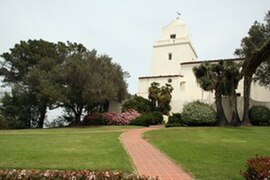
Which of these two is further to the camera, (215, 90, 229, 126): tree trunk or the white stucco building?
the white stucco building

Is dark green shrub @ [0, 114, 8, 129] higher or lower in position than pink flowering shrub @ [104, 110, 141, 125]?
lower

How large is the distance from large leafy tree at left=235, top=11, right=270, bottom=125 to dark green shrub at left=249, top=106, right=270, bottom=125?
729 mm

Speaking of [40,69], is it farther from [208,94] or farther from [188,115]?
[208,94]

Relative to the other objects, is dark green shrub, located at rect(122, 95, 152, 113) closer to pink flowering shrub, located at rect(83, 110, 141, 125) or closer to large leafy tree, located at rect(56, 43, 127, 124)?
pink flowering shrub, located at rect(83, 110, 141, 125)

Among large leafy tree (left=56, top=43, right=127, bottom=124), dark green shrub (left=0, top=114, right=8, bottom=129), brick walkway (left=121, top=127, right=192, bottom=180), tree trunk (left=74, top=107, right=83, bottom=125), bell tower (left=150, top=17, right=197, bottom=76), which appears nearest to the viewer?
brick walkway (left=121, top=127, right=192, bottom=180)

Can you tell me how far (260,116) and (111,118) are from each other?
13.8m

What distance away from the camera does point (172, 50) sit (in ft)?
139

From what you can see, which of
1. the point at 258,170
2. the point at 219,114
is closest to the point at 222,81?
the point at 219,114

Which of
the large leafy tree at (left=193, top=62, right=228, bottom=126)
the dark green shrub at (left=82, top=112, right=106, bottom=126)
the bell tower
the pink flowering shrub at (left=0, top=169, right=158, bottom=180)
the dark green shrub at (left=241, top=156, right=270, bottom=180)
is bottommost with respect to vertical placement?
the pink flowering shrub at (left=0, top=169, right=158, bottom=180)

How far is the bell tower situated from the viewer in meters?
41.5

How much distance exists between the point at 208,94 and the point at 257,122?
30.2ft

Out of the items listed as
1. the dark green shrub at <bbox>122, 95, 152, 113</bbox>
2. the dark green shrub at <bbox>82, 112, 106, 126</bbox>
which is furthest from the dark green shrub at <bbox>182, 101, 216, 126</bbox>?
the dark green shrub at <bbox>82, 112, 106, 126</bbox>

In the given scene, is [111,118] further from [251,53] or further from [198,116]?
[251,53]

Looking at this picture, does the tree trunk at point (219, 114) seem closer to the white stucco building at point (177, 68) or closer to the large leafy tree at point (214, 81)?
the large leafy tree at point (214, 81)
